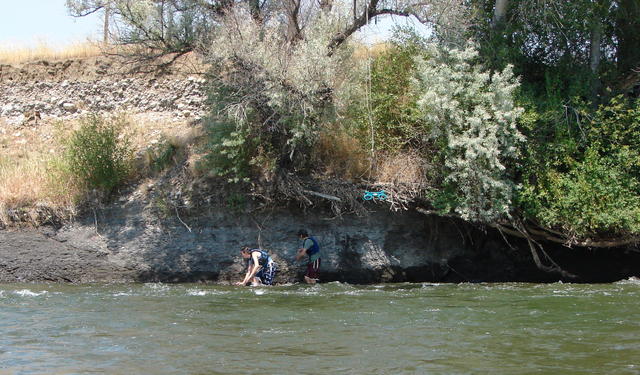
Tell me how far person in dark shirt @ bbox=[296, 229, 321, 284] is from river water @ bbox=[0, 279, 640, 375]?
69.5 inches

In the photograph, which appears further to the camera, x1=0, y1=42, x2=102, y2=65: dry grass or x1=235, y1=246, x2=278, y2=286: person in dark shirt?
x1=0, y1=42, x2=102, y2=65: dry grass

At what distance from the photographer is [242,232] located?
1708 cm

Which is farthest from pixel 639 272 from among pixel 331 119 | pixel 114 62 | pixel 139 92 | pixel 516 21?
pixel 114 62

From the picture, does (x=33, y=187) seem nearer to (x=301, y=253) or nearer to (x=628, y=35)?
(x=301, y=253)

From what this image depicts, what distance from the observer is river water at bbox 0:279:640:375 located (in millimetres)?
7785

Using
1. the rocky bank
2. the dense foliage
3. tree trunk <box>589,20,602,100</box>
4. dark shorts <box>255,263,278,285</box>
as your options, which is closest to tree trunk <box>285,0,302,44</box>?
the dense foliage

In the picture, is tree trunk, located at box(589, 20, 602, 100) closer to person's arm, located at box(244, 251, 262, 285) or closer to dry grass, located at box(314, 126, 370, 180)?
dry grass, located at box(314, 126, 370, 180)

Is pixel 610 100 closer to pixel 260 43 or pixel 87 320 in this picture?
pixel 260 43

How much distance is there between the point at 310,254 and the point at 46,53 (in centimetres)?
1464

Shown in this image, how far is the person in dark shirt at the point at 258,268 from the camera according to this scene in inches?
614

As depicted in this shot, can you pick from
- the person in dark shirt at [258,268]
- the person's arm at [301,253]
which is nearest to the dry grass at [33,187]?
the person in dark shirt at [258,268]

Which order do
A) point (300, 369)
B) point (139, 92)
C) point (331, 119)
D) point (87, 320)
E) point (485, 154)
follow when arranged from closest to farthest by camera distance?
point (300, 369) → point (87, 320) → point (485, 154) → point (331, 119) → point (139, 92)

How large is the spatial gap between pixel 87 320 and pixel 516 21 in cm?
1245

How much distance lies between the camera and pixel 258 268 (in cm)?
1561
